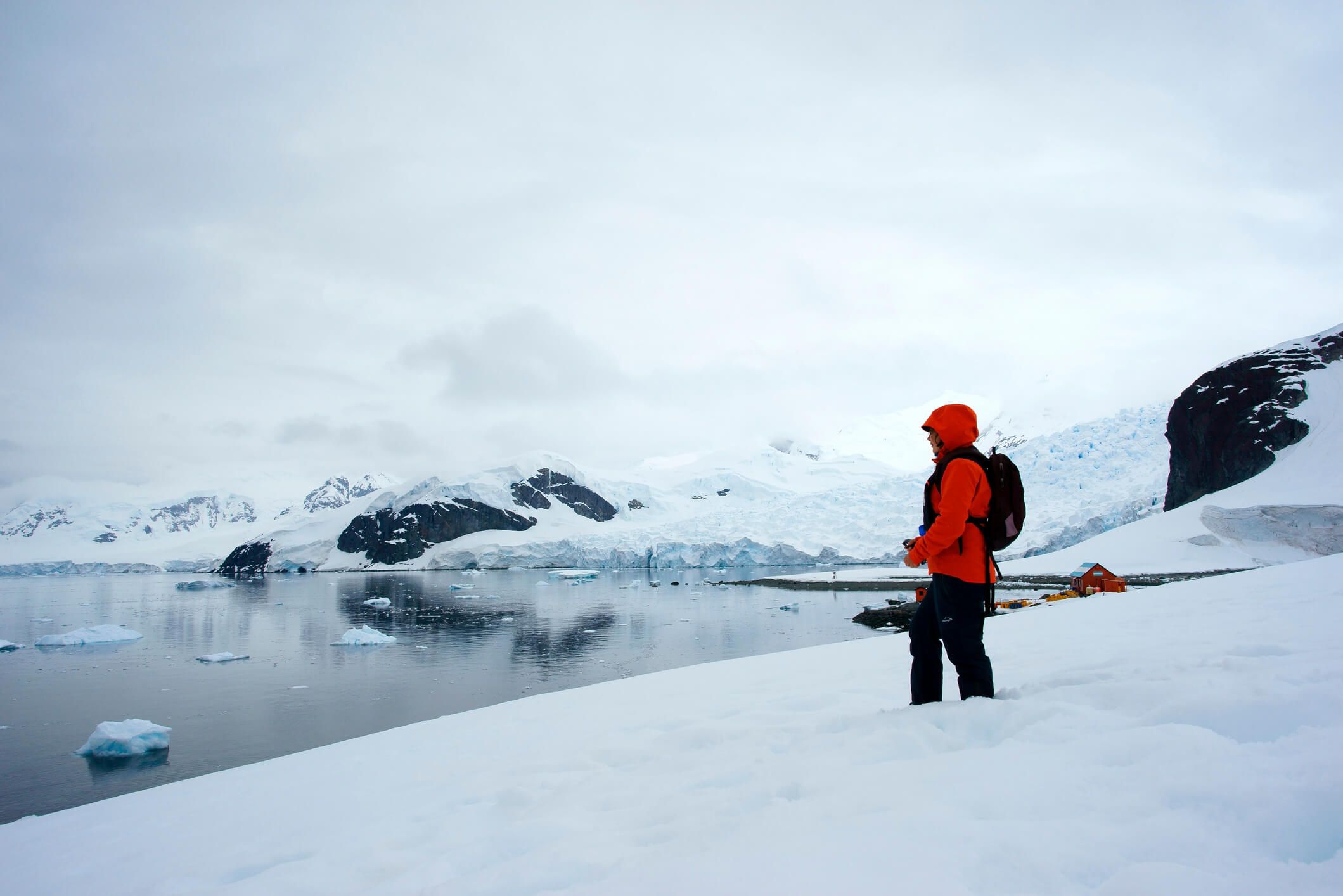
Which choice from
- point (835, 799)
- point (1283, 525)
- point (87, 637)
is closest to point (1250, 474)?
point (1283, 525)

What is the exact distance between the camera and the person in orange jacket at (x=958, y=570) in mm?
3996

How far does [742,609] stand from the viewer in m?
38.4

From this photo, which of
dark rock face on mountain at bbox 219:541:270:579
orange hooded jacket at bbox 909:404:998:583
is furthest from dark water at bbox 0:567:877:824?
dark rock face on mountain at bbox 219:541:270:579

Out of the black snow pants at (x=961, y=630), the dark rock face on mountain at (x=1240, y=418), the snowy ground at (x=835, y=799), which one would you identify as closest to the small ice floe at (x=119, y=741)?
the snowy ground at (x=835, y=799)

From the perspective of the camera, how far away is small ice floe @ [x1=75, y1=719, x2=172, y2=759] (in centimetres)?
1223

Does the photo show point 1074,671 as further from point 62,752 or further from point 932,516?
point 62,752

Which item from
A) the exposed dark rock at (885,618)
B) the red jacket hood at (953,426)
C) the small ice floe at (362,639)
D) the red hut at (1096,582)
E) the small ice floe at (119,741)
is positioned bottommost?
the exposed dark rock at (885,618)

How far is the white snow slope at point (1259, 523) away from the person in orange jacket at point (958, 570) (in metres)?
39.7

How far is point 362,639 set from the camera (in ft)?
88.2

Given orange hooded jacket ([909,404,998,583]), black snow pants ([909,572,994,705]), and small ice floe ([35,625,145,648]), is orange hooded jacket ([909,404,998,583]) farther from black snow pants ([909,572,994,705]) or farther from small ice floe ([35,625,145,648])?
small ice floe ([35,625,145,648])

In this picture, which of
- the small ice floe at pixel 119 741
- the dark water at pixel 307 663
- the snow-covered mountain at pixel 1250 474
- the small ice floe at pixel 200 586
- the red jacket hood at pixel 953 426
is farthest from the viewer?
the small ice floe at pixel 200 586

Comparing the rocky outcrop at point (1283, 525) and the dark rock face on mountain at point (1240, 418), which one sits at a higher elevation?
the dark rock face on mountain at point (1240, 418)

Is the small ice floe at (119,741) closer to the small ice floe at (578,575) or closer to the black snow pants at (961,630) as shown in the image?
the black snow pants at (961,630)

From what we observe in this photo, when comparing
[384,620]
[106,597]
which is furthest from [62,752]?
[106,597]
